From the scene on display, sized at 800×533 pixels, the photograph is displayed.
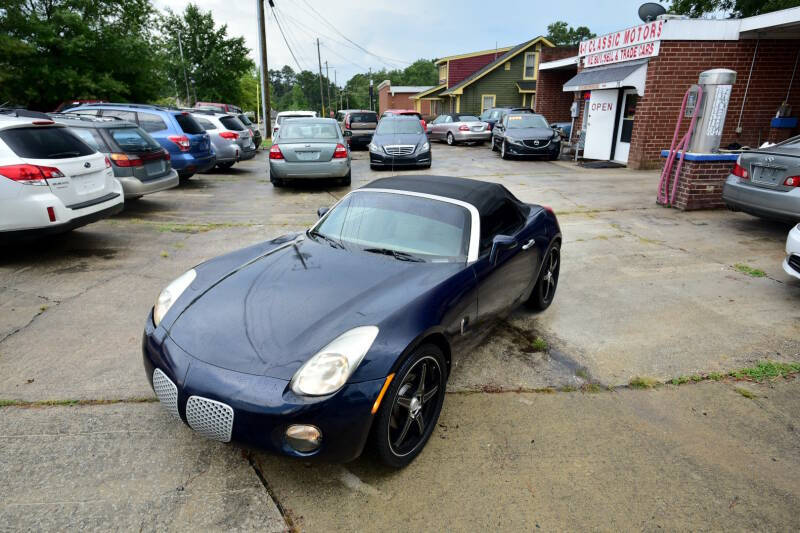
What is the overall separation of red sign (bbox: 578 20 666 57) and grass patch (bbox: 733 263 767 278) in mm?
9665

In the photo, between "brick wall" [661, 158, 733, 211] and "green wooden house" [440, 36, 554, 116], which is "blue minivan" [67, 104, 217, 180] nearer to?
"brick wall" [661, 158, 733, 211]

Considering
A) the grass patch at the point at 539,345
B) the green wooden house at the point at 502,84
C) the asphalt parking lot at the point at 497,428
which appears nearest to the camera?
the asphalt parking lot at the point at 497,428

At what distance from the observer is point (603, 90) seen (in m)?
16.0

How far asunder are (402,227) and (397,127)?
40.4 ft

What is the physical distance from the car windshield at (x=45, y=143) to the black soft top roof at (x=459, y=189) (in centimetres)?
403

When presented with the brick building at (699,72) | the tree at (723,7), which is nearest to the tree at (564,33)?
the tree at (723,7)

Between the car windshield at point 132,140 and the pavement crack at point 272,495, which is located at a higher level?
the car windshield at point 132,140

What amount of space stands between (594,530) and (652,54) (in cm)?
1436

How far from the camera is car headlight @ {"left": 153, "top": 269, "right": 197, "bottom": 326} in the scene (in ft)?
9.72

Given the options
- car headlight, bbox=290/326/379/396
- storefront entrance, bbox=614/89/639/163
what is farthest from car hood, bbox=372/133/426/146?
car headlight, bbox=290/326/379/396

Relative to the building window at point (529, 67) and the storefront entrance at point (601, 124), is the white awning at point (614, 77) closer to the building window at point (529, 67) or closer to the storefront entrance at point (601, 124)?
the storefront entrance at point (601, 124)

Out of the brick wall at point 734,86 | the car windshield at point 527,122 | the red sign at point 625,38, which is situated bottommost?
the car windshield at point 527,122

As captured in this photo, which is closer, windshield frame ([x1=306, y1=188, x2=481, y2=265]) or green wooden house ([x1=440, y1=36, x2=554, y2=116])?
windshield frame ([x1=306, y1=188, x2=481, y2=265])

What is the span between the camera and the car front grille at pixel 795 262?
486cm
